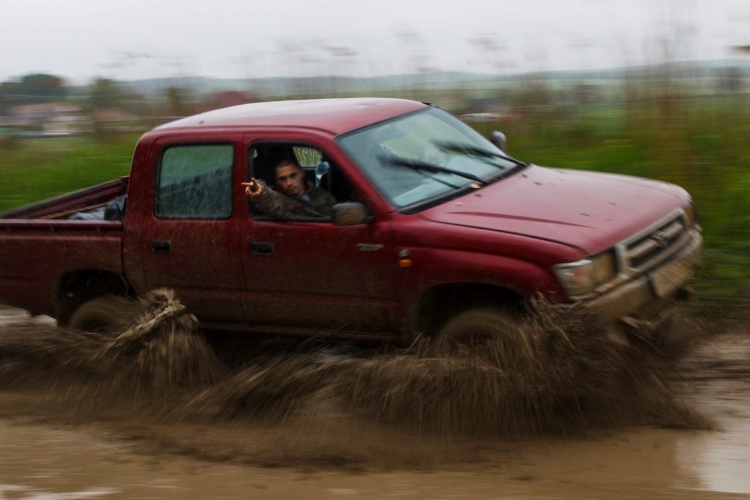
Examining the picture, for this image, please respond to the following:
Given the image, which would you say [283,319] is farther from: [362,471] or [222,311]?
[362,471]

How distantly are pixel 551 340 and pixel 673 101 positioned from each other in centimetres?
453

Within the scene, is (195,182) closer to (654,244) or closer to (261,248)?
(261,248)

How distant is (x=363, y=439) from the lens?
4949mm

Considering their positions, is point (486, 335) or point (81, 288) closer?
point (486, 335)

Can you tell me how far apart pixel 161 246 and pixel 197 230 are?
0.30 meters

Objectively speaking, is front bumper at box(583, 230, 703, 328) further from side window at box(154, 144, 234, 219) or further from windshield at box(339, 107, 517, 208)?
side window at box(154, 144, 234, 219)

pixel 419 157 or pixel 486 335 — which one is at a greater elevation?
pixel 419 157

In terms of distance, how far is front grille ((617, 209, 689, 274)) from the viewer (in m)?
4.91

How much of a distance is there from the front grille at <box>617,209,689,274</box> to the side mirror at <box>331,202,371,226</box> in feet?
4.37

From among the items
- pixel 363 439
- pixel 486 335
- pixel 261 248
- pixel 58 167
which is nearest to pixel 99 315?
pixel 261 248

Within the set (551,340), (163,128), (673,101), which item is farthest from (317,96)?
(551,340)

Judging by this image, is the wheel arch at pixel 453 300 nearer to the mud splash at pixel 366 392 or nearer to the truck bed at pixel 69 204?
the mud splash at pixel 366 392

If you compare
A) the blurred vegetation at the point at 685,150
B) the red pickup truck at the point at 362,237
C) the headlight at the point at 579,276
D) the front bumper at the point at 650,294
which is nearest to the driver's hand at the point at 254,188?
the red pickup truck at the point at 362,237

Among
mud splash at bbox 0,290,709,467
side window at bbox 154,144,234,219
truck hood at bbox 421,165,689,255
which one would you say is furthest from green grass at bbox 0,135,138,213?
truck hood at bbox 421,165,689,255
